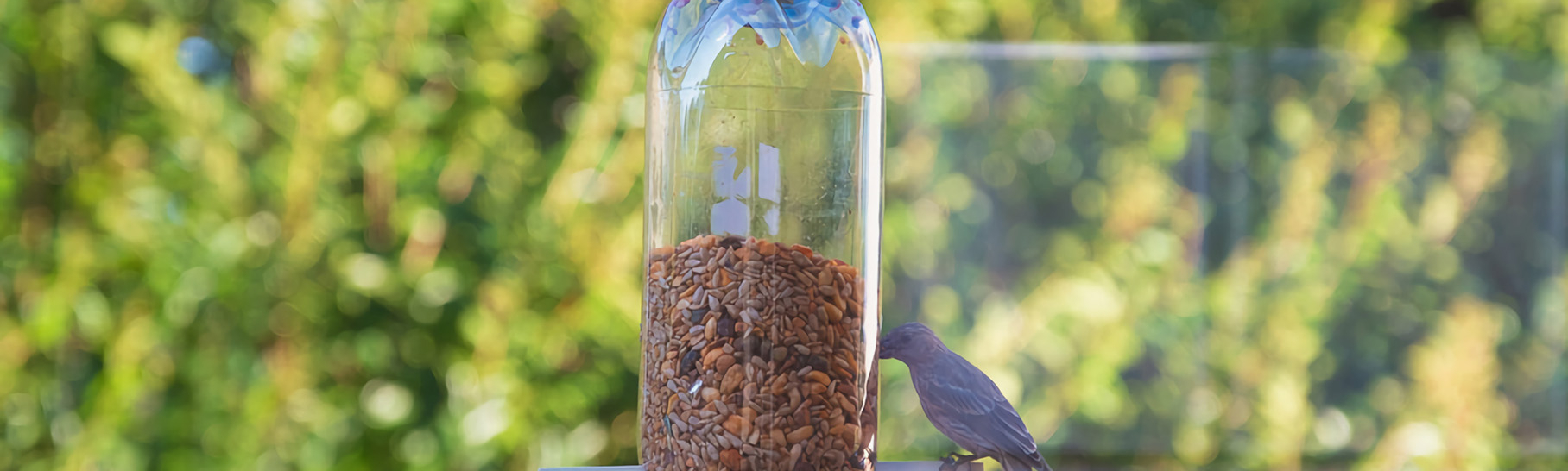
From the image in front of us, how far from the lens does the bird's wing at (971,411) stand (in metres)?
0.69

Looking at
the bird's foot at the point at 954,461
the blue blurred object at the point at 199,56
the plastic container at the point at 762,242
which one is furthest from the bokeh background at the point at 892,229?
the plastic container at the point at 762,242

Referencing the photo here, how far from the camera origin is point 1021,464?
0.71 meters

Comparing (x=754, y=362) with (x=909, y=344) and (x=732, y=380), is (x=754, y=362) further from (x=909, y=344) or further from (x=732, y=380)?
(x=909, y=344)

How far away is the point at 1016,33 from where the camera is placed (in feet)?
5.42

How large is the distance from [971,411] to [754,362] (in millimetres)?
183

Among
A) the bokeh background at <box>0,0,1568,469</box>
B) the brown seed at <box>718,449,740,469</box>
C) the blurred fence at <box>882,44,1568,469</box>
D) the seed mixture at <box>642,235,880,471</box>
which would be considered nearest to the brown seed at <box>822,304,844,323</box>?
the seed mixture at <box>642,235,880,471</box>

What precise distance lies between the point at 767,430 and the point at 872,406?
4.1 inches

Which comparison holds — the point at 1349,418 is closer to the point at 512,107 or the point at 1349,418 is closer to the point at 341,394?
→ the point at 512,107

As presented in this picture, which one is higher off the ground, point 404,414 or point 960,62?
A: point 960,62

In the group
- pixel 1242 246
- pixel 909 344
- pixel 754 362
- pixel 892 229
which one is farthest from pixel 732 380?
pixel 1242 246

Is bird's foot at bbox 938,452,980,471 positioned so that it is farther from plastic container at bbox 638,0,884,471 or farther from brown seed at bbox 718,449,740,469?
brown seed at bbox 718,449,740,469

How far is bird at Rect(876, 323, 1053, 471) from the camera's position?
69cm

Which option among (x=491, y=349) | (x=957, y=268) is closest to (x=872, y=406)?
(x=491, y=349)

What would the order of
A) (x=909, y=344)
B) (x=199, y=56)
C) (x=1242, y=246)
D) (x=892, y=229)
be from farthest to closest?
1. (x=1242, y=246)
2. (x=892, y=229)
3. (x=199, y=56)
4. (x=909, y=344)
